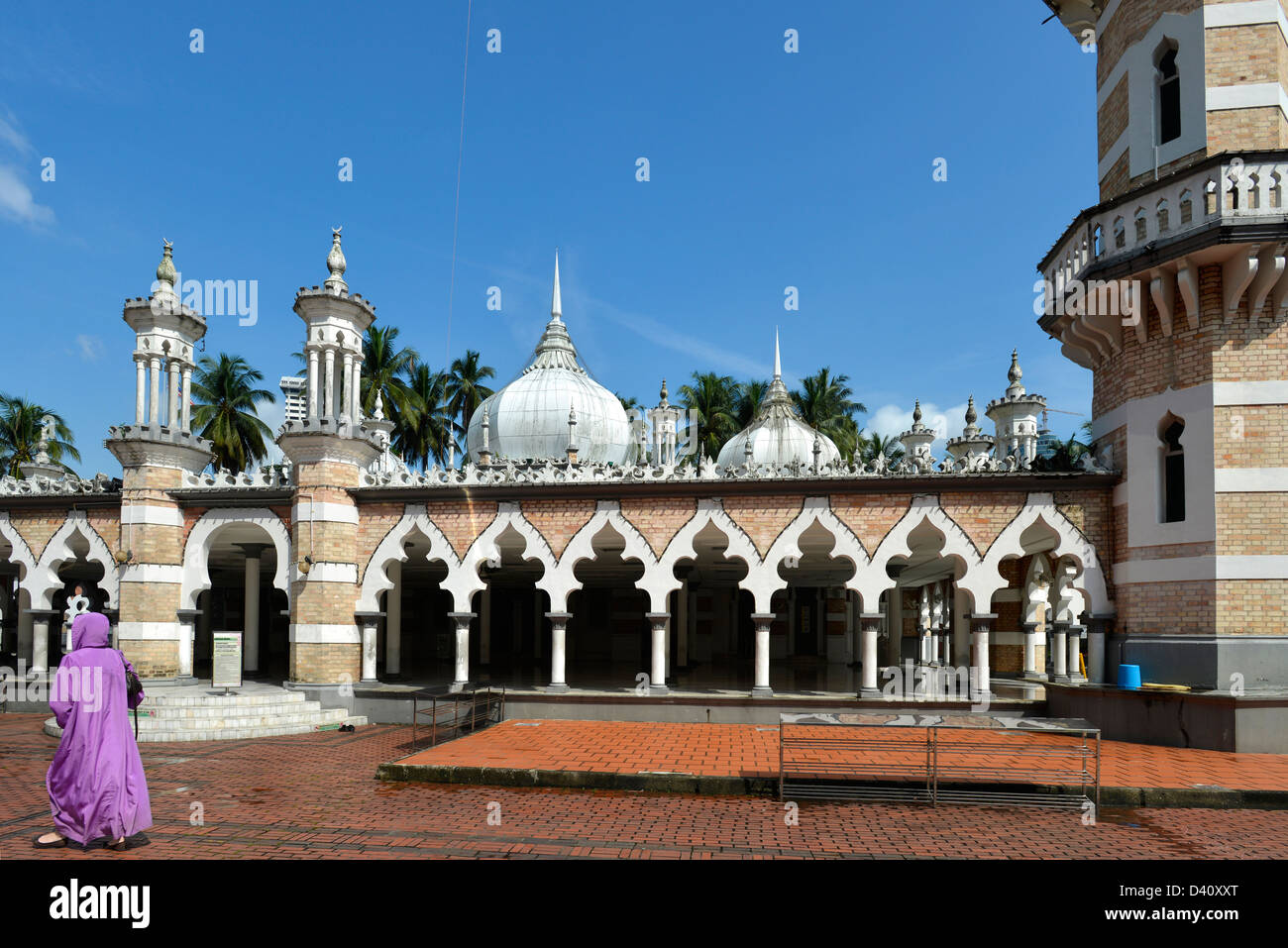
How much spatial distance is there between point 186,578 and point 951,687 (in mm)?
16545

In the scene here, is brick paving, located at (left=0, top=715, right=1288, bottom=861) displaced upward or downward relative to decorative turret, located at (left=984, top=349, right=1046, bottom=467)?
downward

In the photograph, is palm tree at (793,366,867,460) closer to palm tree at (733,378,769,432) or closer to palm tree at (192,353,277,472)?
palm tree at (733,378,769,432)

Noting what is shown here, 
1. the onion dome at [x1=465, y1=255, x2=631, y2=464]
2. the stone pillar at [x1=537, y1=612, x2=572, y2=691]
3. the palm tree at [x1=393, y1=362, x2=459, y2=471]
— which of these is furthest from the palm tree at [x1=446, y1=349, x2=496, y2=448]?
the stone pillar at [x1=537, y1=612, x2=572, y2=691]

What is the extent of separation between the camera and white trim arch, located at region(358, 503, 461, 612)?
17641mm

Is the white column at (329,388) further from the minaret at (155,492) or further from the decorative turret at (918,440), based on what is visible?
the decorative turret at (918,440)

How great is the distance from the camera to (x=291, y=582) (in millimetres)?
17547

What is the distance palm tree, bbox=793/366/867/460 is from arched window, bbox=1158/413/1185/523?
3610cm

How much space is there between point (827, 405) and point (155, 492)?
40460mm

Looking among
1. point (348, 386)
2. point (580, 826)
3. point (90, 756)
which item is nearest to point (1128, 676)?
point (580, 826)

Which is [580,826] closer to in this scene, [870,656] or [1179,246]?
[870,656]

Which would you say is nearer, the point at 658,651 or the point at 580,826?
the point at 580,826

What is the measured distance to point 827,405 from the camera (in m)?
51.9
